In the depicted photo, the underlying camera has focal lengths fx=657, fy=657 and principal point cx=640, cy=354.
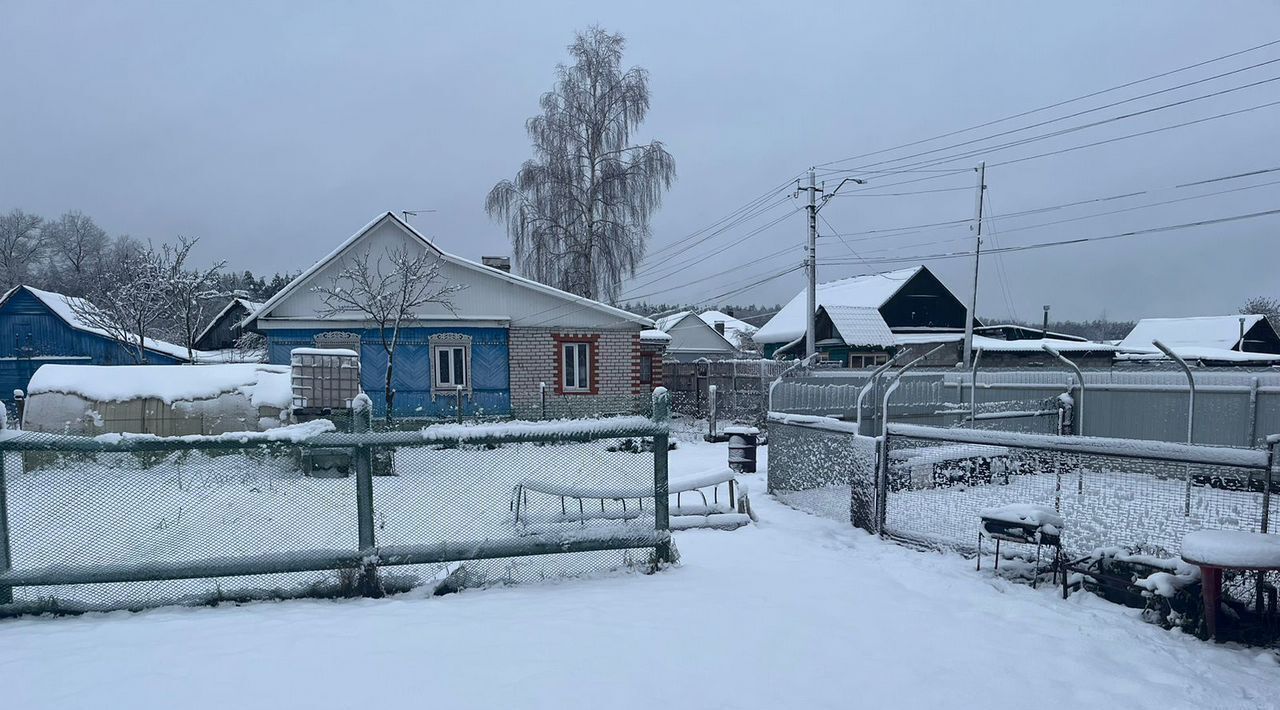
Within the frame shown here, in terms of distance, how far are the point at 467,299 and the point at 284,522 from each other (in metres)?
12.8

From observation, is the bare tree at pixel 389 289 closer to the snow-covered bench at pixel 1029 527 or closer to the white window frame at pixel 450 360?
the white window frame at pixel 450 360

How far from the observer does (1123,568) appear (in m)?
4.61

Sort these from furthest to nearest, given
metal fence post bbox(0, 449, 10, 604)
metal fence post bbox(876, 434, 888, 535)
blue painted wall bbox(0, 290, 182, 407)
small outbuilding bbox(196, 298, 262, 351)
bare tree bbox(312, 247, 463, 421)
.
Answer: small outbuilding bbox(196, 298, 262, 351)
blue painted wall bbox(0, 290, 182, 407)
bare tree bbox(312, 247, 463, 421)
metal fence post bbox(876, 434, 888, 535)
metal fence post bbox(0, 449, 10, 604)

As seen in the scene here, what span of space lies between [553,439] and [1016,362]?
92.6 ft

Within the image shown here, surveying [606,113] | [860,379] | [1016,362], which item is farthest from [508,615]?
[1016,362]

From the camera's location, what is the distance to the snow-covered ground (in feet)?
10.6

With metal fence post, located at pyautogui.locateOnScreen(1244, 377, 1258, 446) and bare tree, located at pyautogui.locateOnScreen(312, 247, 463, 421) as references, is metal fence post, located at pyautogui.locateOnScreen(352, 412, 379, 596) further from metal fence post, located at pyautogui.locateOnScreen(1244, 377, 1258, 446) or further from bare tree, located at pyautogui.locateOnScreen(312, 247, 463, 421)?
metal fence post, located at pyautogui.locateOnScreen(1244, 377, 1258, 446)

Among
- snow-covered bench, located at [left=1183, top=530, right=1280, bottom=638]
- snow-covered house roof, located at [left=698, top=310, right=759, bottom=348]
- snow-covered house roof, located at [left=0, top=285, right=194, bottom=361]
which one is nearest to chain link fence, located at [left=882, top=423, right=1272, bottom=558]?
snow-covered bench, located at [left=1183, top=530, right=1280, bottom=638]

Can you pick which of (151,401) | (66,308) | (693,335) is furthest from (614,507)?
(693,335)

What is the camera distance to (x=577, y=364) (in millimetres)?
17938

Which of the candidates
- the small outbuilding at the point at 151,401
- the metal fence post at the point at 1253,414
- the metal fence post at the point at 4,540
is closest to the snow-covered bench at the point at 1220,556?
the metal fence post at the point at 4,540

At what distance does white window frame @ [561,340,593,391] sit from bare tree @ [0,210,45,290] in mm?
58233

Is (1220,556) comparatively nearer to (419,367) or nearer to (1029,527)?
(1029,527)

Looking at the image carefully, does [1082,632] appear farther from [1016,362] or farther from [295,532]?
[1016,362]
